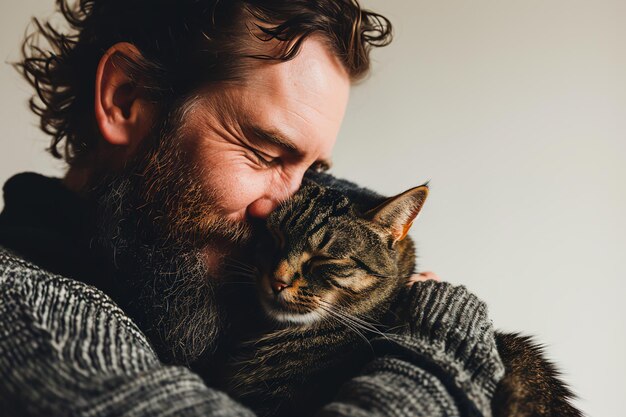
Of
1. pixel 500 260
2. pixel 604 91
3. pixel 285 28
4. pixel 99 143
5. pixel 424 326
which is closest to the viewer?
pixel 424 326

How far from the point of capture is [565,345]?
211cm

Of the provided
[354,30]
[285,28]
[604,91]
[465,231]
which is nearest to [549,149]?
[604,91]

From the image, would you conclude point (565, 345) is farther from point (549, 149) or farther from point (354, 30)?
point (354, 30)

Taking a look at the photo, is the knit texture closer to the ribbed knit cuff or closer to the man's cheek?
the ribbed knit cuff

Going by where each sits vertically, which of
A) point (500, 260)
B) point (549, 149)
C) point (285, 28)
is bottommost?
point (500, 260)

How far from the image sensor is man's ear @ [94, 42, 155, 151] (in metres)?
1.27

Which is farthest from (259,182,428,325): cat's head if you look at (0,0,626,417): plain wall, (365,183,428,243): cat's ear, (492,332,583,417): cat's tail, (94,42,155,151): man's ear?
(0,0,626,417): plain wall

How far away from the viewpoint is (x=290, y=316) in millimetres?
1164

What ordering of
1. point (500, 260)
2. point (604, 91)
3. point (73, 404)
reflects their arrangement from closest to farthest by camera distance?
point (73, 404) < point (604, 91) < point (500, 260)

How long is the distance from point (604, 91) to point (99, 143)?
1680mm

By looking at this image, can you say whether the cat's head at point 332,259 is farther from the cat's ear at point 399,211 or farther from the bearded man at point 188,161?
the bearded man at point 188,161

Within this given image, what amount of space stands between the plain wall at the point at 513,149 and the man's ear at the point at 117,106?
928mm

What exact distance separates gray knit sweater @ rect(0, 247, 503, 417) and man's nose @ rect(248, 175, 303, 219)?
0.39m

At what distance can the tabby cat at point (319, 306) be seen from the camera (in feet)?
3.51
